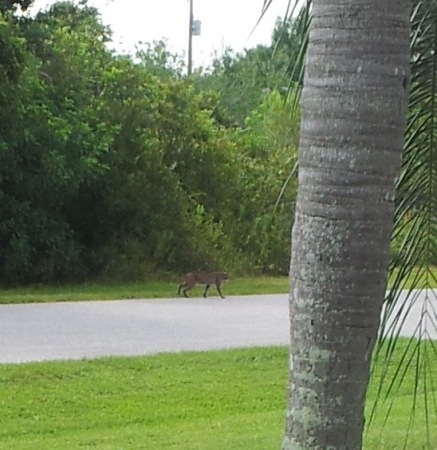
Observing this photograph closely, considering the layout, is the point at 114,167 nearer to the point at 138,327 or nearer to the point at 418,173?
the point at 138,327

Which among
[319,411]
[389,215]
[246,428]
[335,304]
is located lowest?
[246,428]

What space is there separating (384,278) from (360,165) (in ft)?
0.93

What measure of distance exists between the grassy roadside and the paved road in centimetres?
62

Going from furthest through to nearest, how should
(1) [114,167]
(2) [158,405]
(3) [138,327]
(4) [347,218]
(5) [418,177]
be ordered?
(1) [114,167] → (3) [138,327] → (2) [158,405] → (5) [418,177] → (4) [347,218]

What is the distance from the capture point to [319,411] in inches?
105

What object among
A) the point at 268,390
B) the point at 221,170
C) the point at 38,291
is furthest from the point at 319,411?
the point at 221,170

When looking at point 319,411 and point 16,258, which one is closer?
point 319,411

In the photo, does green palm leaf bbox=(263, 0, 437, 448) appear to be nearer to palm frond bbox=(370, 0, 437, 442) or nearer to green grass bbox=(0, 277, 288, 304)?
palm frond bbox=(370, 0, 437, 442)

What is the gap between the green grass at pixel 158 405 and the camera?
711 cm

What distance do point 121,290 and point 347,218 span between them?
15986mm

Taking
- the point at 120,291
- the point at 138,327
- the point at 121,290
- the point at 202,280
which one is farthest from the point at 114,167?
the point at 138,327

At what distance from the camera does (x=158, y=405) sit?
8586 millimetres

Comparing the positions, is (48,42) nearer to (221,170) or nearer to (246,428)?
(221,170)

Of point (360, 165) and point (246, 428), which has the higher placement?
point (360, 165)
